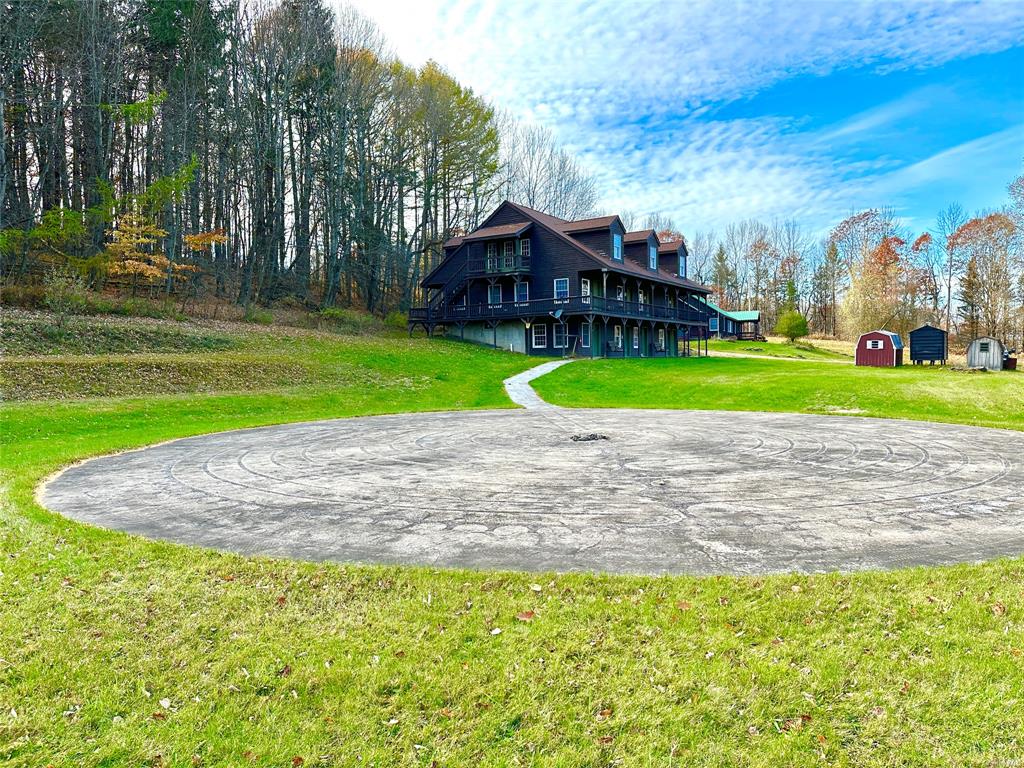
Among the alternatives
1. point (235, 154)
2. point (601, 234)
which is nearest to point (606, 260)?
point (601, 234)

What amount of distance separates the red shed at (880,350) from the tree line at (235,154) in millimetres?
27671

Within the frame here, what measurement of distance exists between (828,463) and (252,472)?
8.26 m

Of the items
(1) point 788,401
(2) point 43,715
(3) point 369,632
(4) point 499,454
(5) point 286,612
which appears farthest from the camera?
(1) point 788,401

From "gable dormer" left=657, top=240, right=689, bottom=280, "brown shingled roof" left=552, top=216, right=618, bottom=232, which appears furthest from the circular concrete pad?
"gable dormer" left=657, top=240, right=689, bottom=280

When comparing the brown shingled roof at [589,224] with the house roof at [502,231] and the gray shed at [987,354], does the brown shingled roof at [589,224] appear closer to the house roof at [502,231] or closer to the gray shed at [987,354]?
the house roof at [502,231]

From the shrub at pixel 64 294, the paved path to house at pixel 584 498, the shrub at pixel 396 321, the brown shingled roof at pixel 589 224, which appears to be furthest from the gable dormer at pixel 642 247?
the shrub at pixel 64 294

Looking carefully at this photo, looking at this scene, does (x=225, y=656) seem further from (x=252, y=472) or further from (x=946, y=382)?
(x=946, y=382)

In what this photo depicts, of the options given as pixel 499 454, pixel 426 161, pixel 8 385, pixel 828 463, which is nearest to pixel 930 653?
pixel 828 463

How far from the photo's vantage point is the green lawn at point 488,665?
275 cm

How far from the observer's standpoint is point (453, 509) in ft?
20.4

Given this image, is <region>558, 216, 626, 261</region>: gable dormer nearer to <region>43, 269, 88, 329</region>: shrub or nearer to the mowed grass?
the mowed grass

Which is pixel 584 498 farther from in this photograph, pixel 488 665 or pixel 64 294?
pixel 64 294

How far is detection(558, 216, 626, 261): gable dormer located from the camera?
37.1 m

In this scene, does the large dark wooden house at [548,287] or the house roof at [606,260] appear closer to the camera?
the house roof at [606,260]
